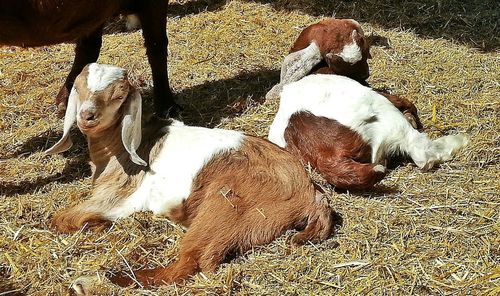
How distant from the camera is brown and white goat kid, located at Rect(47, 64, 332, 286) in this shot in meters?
3.37

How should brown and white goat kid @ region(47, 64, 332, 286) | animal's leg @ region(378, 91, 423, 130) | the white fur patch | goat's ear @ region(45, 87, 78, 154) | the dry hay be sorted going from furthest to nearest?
1. the white fur patch
2. animal's leg @ region(378, 91, 423, 130)
3. goat's ear @ region(45, 87, 78, 154)
4. brown and white goat kid @ region(47, 64, 332, 286)
5. the dry hay

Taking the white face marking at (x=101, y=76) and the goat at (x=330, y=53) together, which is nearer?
the white face marking at (x=101, y=76)

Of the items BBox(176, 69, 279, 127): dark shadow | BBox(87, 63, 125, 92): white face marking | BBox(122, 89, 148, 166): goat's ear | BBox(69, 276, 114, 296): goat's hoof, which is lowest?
BBox(176, 69, 279, 127): dark shadow

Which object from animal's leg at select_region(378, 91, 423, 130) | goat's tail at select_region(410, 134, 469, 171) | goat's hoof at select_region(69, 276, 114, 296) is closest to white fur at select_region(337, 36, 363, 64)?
animal's leg at select_region(378, 91, 423, 130)

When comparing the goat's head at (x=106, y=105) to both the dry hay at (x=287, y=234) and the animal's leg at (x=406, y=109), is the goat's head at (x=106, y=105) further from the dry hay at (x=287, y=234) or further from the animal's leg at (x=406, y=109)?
the animal's leg at (x=406, y=109)

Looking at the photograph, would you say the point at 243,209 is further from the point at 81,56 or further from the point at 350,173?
the point at 81,56

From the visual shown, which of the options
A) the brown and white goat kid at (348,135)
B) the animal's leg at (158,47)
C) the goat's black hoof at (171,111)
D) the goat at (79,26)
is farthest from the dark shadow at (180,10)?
the brown and white goat kid at (348,135)

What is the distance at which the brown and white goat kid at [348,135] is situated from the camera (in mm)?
3846

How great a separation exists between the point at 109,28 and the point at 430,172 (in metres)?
4.15

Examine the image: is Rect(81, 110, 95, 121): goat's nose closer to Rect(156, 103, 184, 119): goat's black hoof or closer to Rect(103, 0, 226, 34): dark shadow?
Rect(156, 103, 184, 119): goat's black hoof

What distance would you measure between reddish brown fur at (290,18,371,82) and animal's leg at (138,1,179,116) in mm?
1004

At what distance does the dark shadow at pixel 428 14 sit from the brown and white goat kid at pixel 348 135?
2392 millimetres

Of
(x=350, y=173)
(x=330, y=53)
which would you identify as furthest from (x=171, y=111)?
(x=350, y=173)

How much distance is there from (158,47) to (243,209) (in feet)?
6.70
